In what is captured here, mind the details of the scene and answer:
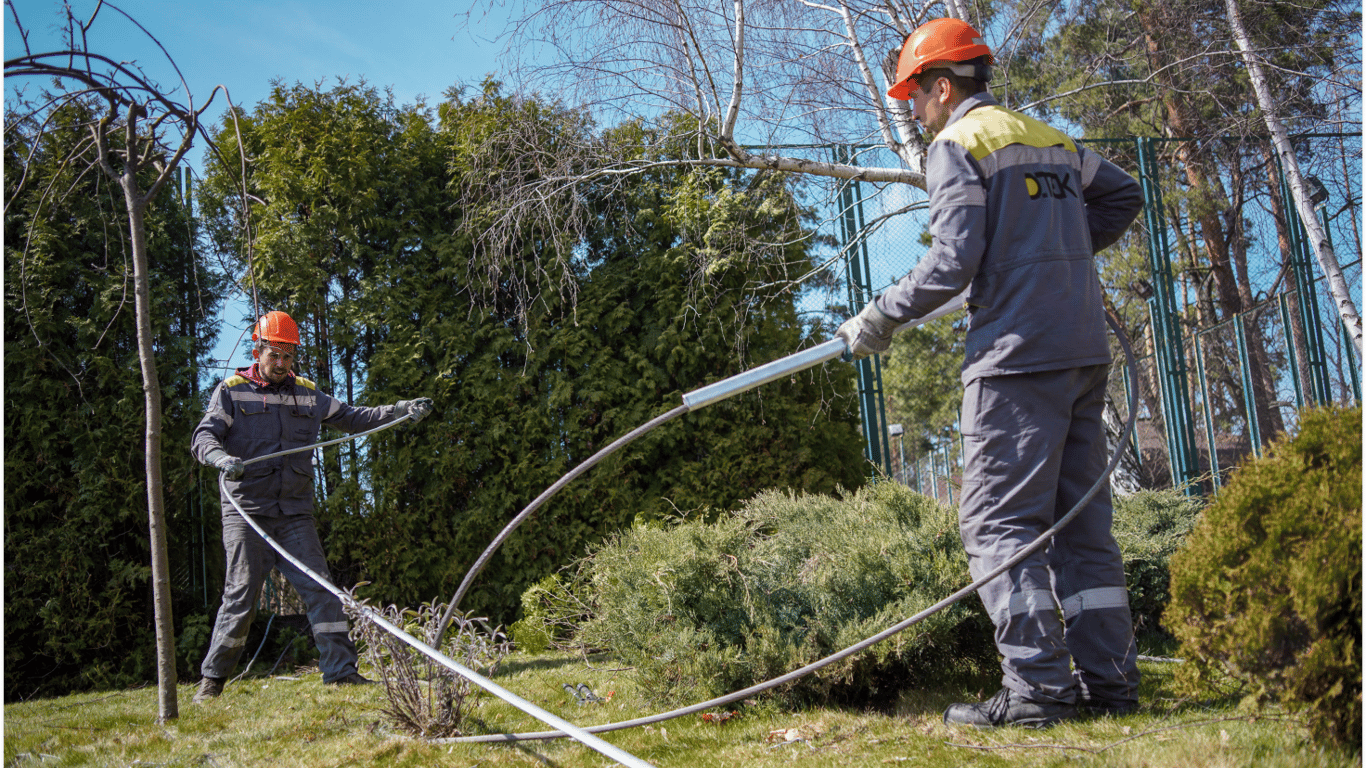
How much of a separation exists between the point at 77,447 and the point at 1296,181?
31.8ft

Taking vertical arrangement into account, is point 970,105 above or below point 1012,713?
above

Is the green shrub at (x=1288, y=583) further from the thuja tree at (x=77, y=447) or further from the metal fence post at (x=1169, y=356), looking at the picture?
the metal fence post at (x=1169, y=356)

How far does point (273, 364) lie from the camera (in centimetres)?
520

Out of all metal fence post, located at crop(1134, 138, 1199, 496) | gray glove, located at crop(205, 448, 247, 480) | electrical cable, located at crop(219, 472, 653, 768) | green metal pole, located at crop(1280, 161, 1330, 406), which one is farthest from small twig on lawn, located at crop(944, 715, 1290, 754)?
green metal pole, located at crop(1280, 161, 1330, 406)

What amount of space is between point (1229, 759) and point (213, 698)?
473 centimetres

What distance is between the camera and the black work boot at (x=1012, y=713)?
Answer: 2.51 meters

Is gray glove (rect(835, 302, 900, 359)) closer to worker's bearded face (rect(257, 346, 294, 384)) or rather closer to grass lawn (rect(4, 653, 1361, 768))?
grass lawn (rect(4, 653, 1361, 768))

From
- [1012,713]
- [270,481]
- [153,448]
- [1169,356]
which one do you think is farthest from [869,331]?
[1169,356]

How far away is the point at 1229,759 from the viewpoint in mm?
1961

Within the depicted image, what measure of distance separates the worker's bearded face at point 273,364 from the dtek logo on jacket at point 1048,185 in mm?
4384

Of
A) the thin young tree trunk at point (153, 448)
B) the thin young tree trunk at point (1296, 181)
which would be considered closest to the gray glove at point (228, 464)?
the thin young tree trunk at point (153, 448)

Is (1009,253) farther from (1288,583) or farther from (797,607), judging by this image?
(797,607)

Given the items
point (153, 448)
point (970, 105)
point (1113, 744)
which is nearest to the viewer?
point (1113, 744)

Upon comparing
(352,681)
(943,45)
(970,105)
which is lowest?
(352,681)
